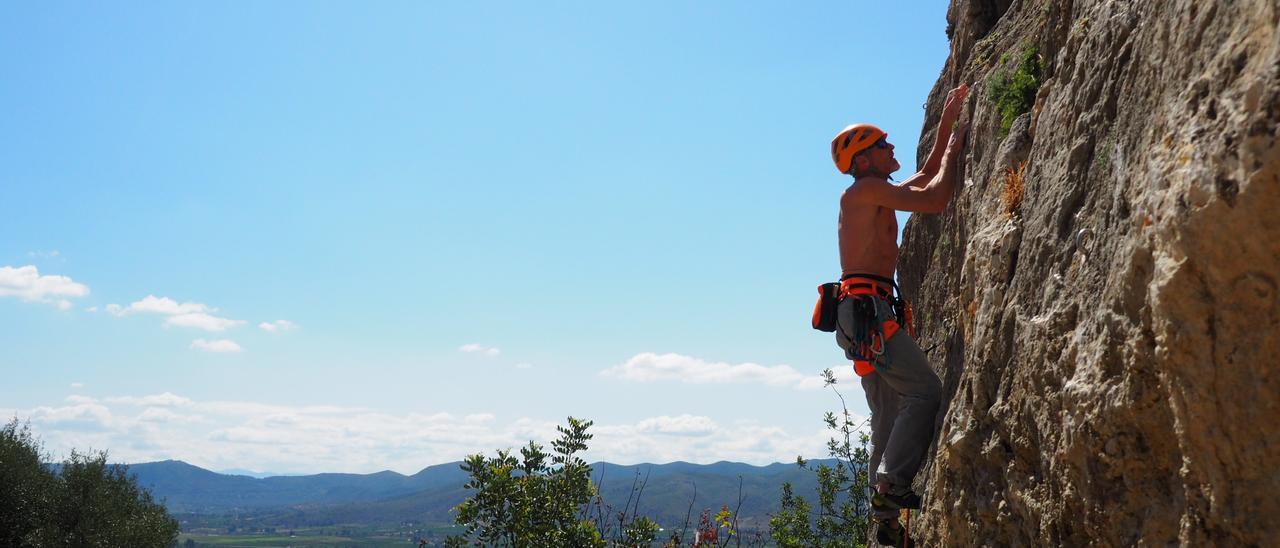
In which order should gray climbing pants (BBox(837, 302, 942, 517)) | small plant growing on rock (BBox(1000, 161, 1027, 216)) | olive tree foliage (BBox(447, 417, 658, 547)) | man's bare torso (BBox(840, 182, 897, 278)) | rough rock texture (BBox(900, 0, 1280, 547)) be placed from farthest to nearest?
olive tree foliage (BBox(447, 417, 658, 547)) < man's bare torso (BBox(840, 182, 897, 278)) < gray climbing pants (BBox(837, 302, 942, 517)) < small plant growing on rock (BBox(1000, 161, 1027, 216)) < rough rock texture (BBox(900, 0, 1280, 547))

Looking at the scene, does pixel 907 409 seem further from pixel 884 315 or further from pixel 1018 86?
pixel 1018 86

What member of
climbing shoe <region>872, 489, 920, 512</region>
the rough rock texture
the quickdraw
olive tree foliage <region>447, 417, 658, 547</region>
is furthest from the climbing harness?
olive tree foliage <region>447, 417, 658, 547</region>

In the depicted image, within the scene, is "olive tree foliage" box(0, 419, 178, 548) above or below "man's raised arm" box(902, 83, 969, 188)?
below

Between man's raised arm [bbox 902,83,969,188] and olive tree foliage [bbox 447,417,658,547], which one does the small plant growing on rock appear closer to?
man's raised arm [bbox 902,83,969,188]

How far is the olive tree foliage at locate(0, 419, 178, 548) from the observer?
3762cm

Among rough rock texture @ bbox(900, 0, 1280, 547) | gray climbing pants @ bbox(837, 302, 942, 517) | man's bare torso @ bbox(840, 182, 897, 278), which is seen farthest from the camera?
man's bare torso @ bbox(840, 182, 897, 278)

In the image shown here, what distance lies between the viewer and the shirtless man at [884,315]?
6.11 m

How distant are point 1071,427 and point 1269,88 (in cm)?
171

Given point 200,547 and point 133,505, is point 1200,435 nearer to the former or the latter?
point 133,505

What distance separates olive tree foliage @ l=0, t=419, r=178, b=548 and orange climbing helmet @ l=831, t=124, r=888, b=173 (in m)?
40.3

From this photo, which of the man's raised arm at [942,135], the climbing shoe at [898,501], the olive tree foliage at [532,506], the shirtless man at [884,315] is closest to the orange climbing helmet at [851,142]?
the shirtless man at [884,315]

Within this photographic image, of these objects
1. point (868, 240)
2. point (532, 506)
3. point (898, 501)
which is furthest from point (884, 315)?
point (532, 506)

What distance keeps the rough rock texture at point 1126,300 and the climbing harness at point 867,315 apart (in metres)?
0.47

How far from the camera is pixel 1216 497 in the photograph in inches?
133
